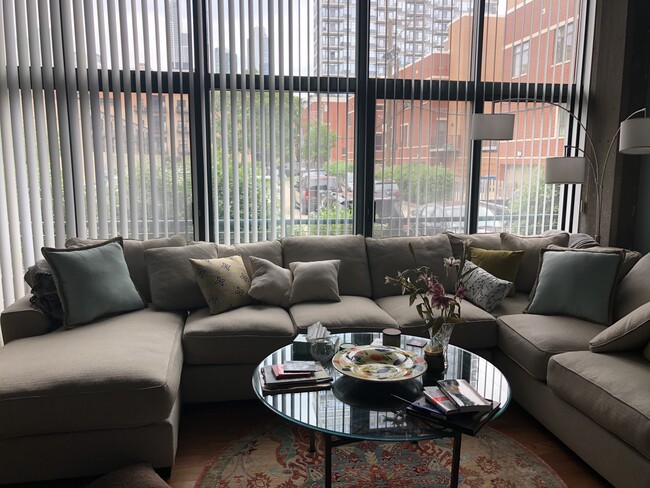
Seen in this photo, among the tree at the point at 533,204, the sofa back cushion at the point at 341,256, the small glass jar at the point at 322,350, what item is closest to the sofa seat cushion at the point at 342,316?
the sofa back cushion at the point at 341,256

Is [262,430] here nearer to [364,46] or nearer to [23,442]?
[23,442]

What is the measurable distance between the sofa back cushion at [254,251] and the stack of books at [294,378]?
1260 millimetres

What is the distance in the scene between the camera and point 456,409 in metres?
1.73

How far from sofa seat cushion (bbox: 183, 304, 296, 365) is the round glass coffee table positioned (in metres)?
0.44

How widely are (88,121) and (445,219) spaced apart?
9.44 ft

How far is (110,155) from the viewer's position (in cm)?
366

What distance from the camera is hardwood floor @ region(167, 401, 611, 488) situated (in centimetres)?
221

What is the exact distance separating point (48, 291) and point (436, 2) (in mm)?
3492

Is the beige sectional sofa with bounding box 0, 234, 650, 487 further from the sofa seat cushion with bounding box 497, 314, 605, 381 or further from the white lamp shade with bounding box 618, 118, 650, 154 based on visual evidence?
the white lamp shade with bounding box 618, 118, 650, 154

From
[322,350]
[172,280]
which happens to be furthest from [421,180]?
Answer: [322,350]

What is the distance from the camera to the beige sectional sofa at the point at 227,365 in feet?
6.61

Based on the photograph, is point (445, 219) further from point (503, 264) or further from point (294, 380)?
point (294, 380)

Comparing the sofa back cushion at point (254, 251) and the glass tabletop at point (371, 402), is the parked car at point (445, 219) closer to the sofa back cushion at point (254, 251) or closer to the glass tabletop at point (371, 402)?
the sofa back cushion at point (254, 251)

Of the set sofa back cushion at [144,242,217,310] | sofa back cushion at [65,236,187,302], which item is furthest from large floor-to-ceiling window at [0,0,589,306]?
sofa back cushion at [144,242,217,310]
